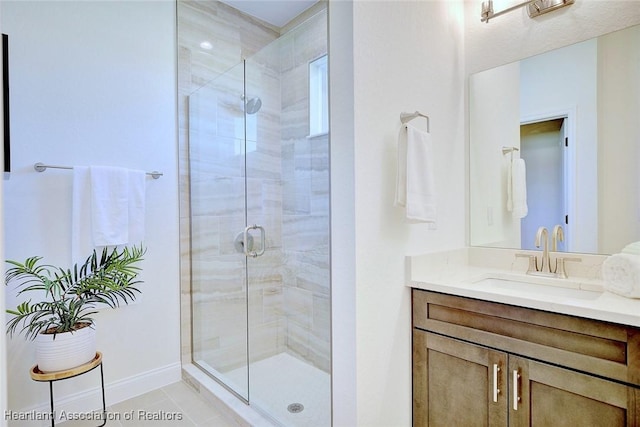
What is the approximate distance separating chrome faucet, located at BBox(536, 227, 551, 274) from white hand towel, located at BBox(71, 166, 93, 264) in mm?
2405

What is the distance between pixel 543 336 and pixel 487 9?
167 centimetres

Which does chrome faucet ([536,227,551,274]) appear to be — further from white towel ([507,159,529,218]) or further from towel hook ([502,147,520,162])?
towel hook ([502,147,520,162])

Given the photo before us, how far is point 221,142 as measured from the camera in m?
2.29

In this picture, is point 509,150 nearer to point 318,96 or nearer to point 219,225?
point 318,96

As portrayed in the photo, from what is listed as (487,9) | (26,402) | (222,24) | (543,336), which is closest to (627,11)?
(487,9)

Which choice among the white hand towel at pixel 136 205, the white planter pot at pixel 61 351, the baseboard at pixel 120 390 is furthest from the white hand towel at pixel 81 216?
the baseboard at pixel 120 390

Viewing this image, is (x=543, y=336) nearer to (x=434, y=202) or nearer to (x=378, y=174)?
(x=434, y=202)

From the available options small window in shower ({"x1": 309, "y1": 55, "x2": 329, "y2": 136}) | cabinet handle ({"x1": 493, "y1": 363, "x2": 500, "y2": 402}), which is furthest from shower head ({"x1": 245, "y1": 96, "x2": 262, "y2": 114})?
cabinet handle ({"x1": 493, "y1": 363, "x2": 500, "y2": 402})

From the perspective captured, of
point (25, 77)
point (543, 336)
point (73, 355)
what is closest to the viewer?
point (543, 336)

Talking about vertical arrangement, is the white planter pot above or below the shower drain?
above

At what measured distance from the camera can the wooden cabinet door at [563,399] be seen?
1.10 metres

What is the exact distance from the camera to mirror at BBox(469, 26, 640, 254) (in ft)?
5.01

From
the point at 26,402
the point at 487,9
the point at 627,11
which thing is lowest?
the point at 26,402

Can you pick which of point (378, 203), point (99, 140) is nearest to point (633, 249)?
point (378, 203)
